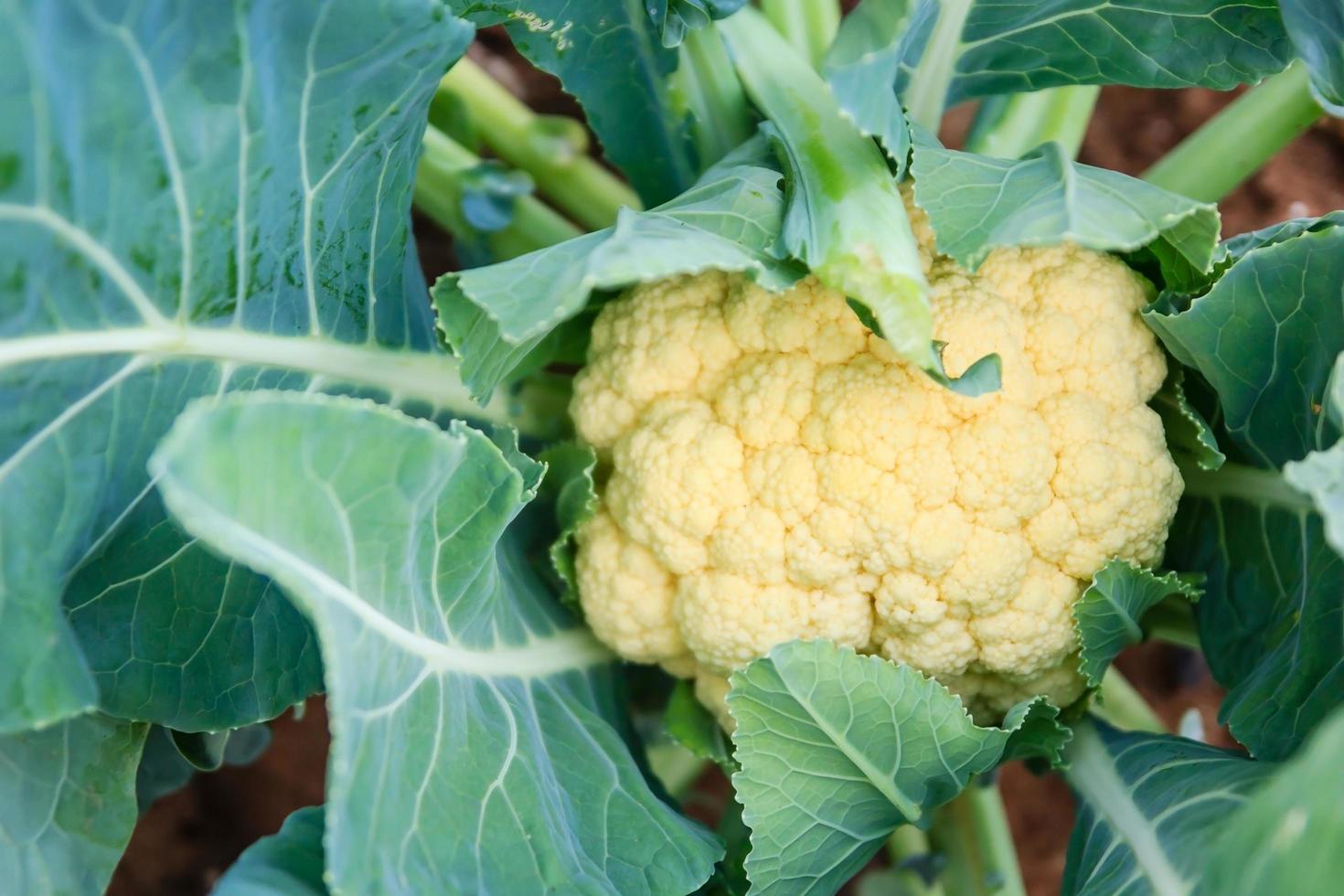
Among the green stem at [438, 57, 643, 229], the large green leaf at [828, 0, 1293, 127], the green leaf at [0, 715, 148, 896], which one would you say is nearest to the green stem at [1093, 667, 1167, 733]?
the large green leaf at [828, 0, 1293, 127]

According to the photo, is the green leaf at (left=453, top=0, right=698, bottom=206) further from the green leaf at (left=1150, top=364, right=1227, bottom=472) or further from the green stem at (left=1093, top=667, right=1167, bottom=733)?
the green stem at (left=1093, top=667, right=1167, bottom=733)

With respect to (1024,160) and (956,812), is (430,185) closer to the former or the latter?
(1024,160)

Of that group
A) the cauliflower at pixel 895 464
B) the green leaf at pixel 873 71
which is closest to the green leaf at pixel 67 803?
the cauliflower at pixel 895 464

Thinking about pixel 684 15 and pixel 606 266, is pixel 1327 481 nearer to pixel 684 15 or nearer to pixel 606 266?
pixel 606 266

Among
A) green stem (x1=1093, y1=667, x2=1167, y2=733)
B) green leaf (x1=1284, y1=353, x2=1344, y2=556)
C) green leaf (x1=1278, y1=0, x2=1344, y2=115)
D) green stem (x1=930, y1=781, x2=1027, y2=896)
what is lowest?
green stem (x1=930, y1=781, x2=1027, y2=896)

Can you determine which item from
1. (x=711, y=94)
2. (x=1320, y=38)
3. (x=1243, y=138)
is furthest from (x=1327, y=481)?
(x=1243, y=138)

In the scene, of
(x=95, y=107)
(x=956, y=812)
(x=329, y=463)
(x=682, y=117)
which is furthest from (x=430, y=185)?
(x=956, y=812)
